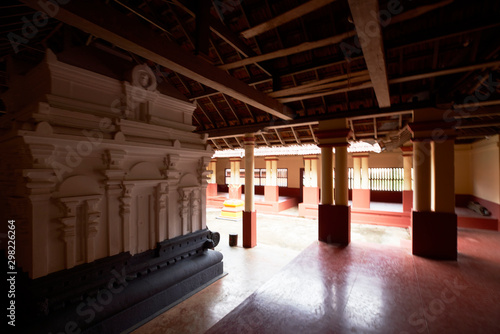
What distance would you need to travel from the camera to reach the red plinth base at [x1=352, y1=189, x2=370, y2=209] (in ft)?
42.3

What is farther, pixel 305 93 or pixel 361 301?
pixel 305 93

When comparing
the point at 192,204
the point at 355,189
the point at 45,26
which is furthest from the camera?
the point at 355,189

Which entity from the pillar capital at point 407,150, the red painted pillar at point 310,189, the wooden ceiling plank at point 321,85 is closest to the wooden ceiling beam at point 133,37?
the wooden ceiling plank at point 321,85

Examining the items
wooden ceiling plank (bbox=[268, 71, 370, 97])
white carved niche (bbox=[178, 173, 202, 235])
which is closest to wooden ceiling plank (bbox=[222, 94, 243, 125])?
wooden ceiling plank (bbox=[268, 71, 370, 97])

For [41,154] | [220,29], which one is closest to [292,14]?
[220,29]

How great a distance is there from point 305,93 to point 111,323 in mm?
6207

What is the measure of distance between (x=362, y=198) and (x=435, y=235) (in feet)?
26.3

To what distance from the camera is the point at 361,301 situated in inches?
141

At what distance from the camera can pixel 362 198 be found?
12930 millimetres

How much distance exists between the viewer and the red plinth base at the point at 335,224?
625 cm

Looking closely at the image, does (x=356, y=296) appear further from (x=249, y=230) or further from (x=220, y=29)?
(x=249, y=230)

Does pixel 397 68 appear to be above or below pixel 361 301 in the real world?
above

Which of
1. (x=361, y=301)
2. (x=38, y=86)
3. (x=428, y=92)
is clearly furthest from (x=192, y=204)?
(x=428, y=92)

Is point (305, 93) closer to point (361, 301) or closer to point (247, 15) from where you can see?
point (247, 15)
